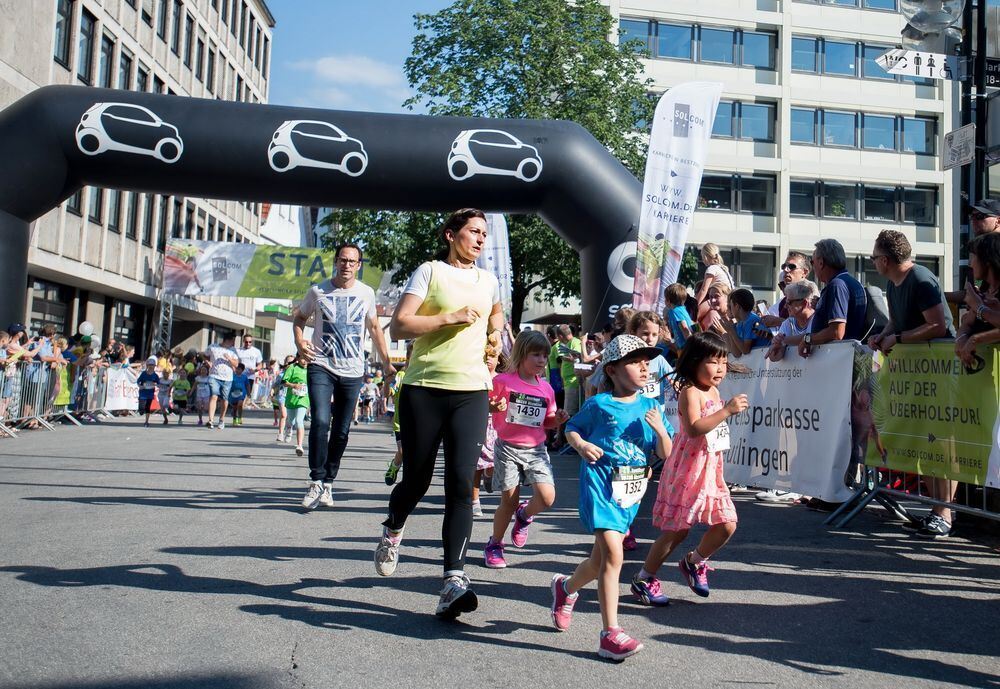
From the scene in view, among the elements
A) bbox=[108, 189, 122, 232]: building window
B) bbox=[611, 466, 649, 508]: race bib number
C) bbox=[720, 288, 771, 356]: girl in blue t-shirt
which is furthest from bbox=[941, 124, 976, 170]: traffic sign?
bbox=[108, 189, 122, 232]: building window

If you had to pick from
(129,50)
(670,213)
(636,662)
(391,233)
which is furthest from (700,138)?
(129,50)

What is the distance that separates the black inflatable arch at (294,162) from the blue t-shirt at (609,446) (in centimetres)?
998

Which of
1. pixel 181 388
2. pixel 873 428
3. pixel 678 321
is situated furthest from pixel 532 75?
pixel 873 428

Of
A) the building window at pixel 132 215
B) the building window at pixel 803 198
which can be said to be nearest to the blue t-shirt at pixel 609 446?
the building window at pixel 132 215

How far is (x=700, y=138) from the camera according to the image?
1223 cm

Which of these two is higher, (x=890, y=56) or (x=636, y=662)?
(x=890, y=56)

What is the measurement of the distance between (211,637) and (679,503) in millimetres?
2260

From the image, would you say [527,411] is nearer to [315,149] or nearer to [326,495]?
[326,495]

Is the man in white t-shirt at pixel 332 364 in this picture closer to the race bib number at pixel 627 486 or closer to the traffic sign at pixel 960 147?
the race bib number at pixel 627 486

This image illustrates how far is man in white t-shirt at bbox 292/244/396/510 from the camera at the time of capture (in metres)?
8.01

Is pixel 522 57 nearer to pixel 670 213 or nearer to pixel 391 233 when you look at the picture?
pixel 391 233

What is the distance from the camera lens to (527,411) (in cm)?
623

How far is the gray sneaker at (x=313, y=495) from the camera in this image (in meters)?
8.00

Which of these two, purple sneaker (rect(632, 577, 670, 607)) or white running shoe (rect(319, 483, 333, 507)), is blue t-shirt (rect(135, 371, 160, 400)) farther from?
purple sneaker (rect(632, 577, 670, 607))
